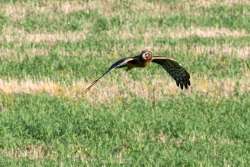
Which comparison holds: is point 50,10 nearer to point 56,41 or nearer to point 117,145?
point 56,41

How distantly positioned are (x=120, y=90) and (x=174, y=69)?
499cm

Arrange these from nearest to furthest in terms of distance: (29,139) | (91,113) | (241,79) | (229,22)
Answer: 1. (29,139)
2. (91,113)
3. (241,79)
4. (229,22)

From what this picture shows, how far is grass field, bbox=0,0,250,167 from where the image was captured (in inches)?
448

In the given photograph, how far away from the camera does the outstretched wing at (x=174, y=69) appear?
358 inches

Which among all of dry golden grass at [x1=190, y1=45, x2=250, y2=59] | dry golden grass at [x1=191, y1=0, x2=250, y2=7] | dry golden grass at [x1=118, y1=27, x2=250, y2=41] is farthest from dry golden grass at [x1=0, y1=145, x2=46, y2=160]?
dry golden grass at [x1=191, y1=0, x2=250, y2=7]

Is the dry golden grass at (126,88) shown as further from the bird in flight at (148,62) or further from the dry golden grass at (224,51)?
the bird in flight at (148,62)

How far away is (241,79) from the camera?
16.1m

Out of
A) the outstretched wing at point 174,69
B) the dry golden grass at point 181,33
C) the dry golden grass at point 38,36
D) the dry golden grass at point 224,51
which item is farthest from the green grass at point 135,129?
the dry golden grass at point 181,33

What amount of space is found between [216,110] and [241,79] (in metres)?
2.56

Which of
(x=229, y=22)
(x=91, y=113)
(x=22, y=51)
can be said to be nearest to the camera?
(x=91, y=113)

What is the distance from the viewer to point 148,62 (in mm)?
8273

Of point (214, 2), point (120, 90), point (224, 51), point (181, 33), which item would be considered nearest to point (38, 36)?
point (181, 33)

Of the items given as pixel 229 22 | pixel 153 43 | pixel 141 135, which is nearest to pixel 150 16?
pixel 229 22

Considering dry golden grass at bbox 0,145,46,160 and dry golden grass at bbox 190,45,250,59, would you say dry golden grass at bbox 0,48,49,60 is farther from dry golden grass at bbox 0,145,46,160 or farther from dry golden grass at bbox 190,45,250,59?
dry golden grass at bbox 0,145,46,160
